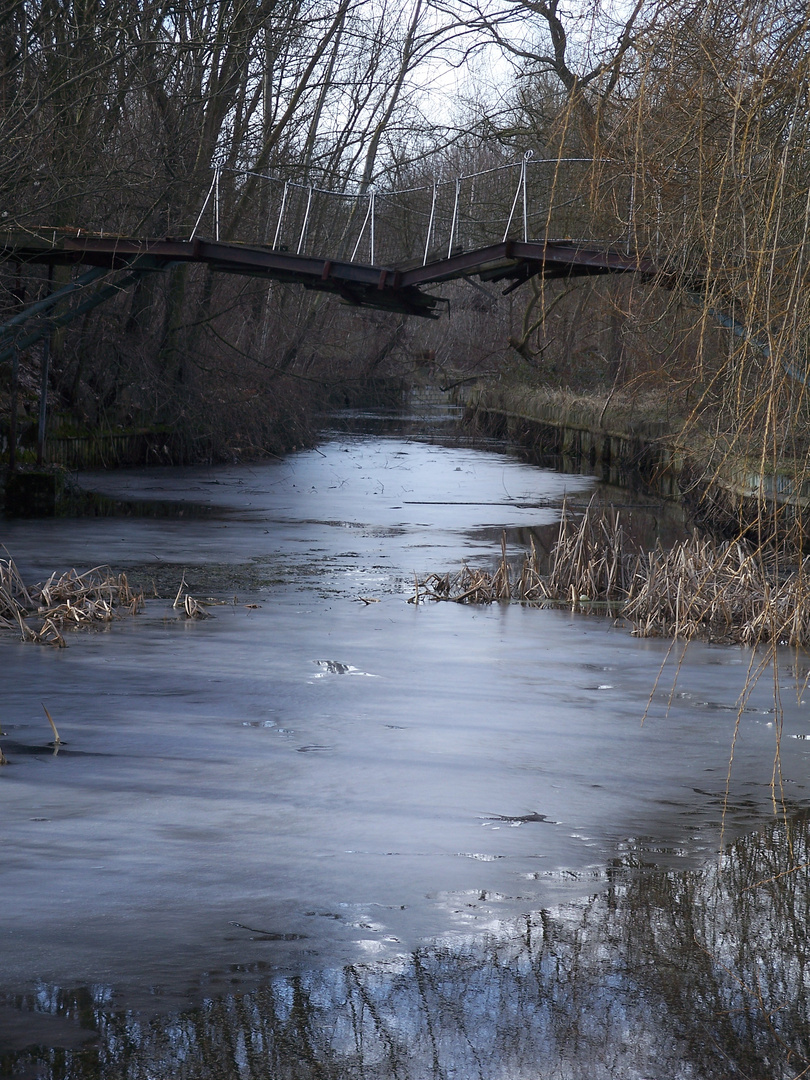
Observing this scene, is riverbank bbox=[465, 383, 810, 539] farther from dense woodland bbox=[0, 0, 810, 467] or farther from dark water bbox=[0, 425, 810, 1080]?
dark water bbox=[0, 425, 810, 1080]

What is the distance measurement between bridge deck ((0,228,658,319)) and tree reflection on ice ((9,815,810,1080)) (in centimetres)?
1397

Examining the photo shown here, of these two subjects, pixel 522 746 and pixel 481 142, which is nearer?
pixel 522 746

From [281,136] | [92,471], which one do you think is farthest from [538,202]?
[92,471]

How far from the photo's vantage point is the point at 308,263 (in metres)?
19.2

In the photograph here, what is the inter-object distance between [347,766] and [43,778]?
145cm

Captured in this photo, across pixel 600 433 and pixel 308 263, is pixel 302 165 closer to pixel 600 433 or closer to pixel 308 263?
pixel 308 263

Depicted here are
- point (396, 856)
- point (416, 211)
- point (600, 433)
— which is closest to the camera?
point (396, 856)

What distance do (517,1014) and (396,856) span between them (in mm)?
1341

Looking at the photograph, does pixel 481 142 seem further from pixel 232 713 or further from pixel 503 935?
pixel 503 935

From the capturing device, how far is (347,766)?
20.5 feet

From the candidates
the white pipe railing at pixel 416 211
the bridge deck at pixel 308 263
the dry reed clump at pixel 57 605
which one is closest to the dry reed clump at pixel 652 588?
the dry reed clump at pixel 57 605

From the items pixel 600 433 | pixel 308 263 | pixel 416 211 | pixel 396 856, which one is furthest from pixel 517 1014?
pixel 600 433

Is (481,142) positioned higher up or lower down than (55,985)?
higher up

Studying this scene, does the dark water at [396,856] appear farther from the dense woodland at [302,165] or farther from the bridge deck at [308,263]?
the bridge deck at [308,263]
